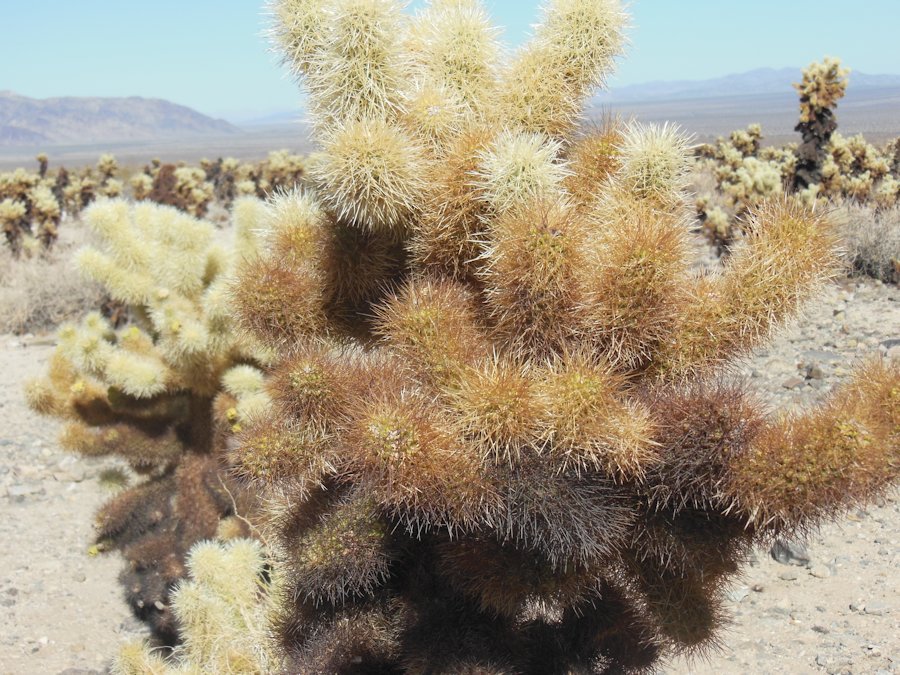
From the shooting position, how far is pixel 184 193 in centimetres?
1656

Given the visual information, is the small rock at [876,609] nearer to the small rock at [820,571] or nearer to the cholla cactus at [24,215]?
the small rock at [820,571]

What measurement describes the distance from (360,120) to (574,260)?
64cm

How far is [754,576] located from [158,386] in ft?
11.8

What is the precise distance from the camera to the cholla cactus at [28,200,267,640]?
15.2 ft

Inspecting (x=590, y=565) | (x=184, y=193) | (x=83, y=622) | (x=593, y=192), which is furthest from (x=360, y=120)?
(x=184, y=193)

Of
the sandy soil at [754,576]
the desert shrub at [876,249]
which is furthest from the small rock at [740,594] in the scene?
the desert shrub at [876,249]

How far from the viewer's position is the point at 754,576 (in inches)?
171

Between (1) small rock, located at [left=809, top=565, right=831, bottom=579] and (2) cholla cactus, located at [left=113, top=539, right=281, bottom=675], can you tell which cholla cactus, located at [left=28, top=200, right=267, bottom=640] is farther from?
(1) small rock, located at [left=809, top=565, right=831, bottom=579]

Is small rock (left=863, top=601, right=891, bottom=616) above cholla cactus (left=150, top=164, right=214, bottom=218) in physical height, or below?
below

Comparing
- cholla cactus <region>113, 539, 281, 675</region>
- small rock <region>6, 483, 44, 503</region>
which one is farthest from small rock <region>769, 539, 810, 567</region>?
small rock <region>6, 483, 44, 503</region>

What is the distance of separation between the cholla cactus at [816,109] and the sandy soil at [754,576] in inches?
129

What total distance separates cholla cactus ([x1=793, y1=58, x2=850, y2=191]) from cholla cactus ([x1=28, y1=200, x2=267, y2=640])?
25.2ft

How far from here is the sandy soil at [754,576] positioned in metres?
3.69

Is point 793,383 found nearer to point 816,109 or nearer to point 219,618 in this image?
point 219,618
